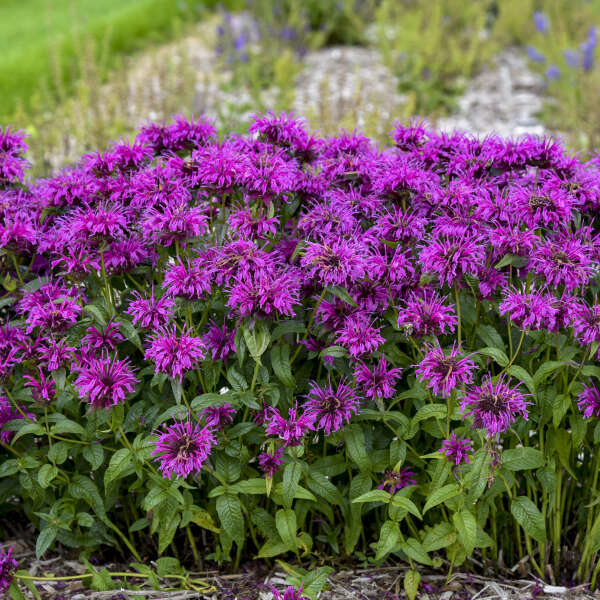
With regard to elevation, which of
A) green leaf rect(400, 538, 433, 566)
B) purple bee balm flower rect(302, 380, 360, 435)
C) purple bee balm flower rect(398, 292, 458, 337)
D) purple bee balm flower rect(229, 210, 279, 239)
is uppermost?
purple bee balm flower rect(229, 210, 279, 239)

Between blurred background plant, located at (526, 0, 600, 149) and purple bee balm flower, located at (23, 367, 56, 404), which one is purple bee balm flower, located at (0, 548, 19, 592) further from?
blurred background plant, located at (526, 0, 600, 149)

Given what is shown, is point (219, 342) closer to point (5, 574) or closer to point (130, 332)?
point (130, 332)

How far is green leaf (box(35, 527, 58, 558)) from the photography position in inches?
81.3

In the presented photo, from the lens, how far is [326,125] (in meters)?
5.05

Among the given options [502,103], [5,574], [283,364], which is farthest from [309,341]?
[502,103]

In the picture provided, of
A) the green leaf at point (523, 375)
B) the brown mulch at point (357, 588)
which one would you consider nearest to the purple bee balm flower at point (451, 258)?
the green leaf at point (523, 375)

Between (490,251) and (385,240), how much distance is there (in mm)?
294

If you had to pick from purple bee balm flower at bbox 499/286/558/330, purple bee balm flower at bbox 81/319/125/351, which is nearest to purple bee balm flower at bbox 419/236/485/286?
purple bee balm flower at bbox 499/286/558/330

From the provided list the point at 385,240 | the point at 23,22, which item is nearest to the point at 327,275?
the point at 385,240

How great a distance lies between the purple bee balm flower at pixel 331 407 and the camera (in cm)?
189

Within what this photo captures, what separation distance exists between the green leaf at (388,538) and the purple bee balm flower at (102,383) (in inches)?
29.8

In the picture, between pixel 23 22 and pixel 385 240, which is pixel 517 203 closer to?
pixel 385 240

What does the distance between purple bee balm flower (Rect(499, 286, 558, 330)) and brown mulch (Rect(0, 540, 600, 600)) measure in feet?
2.85

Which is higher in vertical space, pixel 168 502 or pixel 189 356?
pixel 189 356
